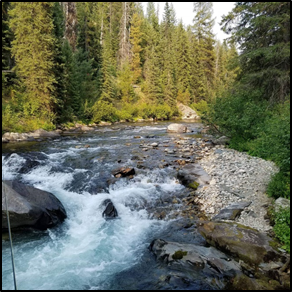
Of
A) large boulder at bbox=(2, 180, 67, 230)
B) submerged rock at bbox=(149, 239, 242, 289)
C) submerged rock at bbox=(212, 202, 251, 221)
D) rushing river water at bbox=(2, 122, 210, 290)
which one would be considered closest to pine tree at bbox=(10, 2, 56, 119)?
rushing river water at bbox=(2, 122, 210, 290)

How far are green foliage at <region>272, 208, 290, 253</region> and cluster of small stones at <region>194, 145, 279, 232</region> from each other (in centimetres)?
35

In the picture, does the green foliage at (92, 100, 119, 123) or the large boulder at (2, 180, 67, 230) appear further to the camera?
the green foliage at (92, 100, 119, 123)

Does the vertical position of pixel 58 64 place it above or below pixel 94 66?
below

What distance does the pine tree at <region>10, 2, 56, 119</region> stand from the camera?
18.5 metres

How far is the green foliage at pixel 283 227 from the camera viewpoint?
4.72 m

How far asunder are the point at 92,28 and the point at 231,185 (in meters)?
37.7

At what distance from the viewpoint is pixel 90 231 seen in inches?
252

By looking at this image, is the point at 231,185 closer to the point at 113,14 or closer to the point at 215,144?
the point at 215,144

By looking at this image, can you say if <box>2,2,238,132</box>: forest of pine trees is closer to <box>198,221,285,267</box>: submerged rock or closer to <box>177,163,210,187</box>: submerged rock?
<box>198,221,285,267</box>: submerged rock

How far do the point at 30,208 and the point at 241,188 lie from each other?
6518 millimetres

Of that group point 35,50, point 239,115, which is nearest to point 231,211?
point 239,115

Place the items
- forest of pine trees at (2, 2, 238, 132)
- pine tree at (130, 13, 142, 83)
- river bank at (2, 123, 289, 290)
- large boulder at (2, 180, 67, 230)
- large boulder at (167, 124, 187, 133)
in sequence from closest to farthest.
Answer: river bank at (2, 123, 289, 290)
large boulder at (2, 180, 67, 230)
forest of pine trees at (2, 2, 238, 132)
large boulder at (167, 124, 187, 133)
pine tree at (130, 13, 142, 83)

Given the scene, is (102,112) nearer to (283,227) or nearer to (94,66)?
(94,66)

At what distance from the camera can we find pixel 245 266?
4438mm
